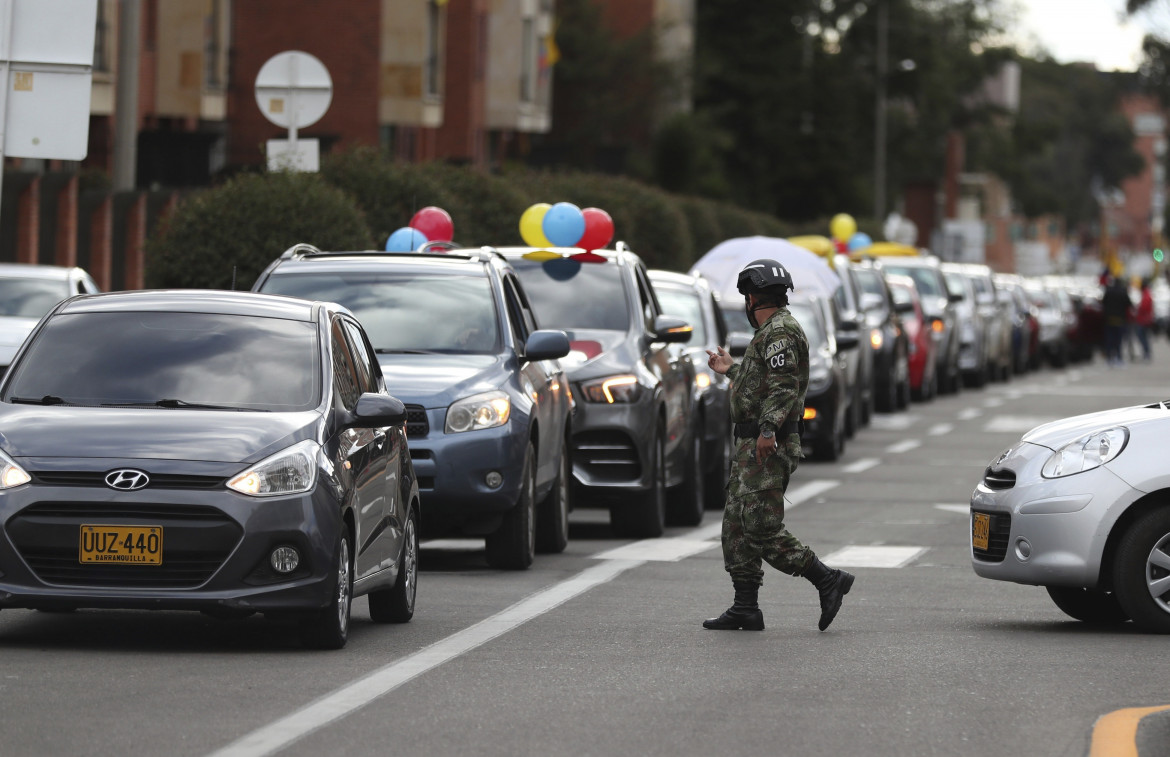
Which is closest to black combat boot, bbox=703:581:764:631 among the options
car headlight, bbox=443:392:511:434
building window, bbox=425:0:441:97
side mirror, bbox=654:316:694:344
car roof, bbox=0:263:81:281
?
car headlight, bbox=443:392:511:434

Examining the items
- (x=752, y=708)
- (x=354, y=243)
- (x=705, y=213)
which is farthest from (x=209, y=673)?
(x=705, y=213)

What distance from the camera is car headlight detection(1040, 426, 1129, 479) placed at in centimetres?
1095

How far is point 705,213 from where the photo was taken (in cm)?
4231

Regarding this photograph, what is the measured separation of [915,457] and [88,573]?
17.3m

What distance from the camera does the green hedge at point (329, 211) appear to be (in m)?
20.2

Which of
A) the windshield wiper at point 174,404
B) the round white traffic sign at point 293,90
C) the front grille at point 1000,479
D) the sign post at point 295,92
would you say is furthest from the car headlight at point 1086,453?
the round white traffic sign at point 293,90

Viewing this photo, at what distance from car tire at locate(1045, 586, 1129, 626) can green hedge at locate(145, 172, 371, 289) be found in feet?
32.7

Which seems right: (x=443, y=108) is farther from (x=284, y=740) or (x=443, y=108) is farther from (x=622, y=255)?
(x=284, y=740)

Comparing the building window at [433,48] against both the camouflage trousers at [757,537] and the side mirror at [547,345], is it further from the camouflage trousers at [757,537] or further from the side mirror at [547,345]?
the camouflage trousers at [757,537]

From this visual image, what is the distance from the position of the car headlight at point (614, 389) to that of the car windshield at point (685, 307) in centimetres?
363

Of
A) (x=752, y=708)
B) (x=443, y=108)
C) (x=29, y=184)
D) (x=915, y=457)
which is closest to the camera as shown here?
(x=752, y=708)

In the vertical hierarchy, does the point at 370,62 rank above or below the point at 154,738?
above

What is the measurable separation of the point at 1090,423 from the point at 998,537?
69 centimetres

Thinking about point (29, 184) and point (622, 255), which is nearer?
point (622, 255)
